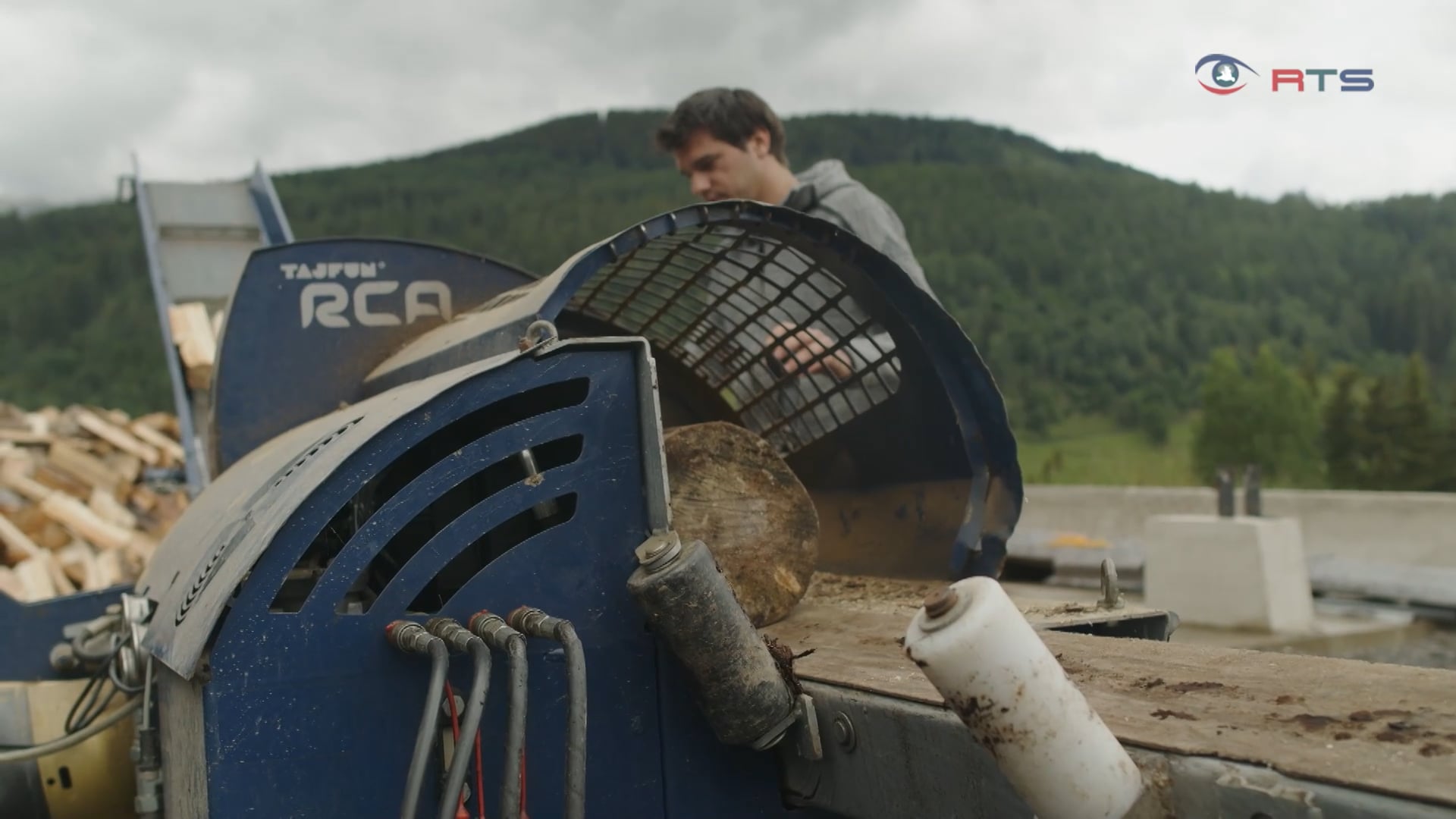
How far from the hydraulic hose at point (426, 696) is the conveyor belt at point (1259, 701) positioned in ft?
2.25

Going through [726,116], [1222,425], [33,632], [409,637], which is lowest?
[33,632]

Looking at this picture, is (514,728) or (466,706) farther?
(466,706)

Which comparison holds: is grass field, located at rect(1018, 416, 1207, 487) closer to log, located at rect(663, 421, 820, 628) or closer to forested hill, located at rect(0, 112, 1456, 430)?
forested hill, located at rect(0, 112, 1456, 430)

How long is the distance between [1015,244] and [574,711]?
5601cm

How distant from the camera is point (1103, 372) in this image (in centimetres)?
4716

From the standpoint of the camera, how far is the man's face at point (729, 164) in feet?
14.5

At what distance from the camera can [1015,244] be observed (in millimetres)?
56062

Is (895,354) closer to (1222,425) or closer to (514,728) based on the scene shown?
(514,728)

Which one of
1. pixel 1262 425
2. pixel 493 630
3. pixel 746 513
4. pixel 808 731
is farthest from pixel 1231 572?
pixel 1262 425

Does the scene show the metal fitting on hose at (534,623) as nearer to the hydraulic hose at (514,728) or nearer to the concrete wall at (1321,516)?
the hydraulic hose at (514,728)

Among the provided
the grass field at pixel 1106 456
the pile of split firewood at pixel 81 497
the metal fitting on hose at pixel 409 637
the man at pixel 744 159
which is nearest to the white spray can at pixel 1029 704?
the metal fitting on hose at pixel 409 637

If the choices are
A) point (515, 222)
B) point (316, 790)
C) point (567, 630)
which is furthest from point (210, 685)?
point (515, 222)

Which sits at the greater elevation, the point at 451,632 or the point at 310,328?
the point at 310,328

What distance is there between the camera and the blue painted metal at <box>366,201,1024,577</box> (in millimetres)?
2889
